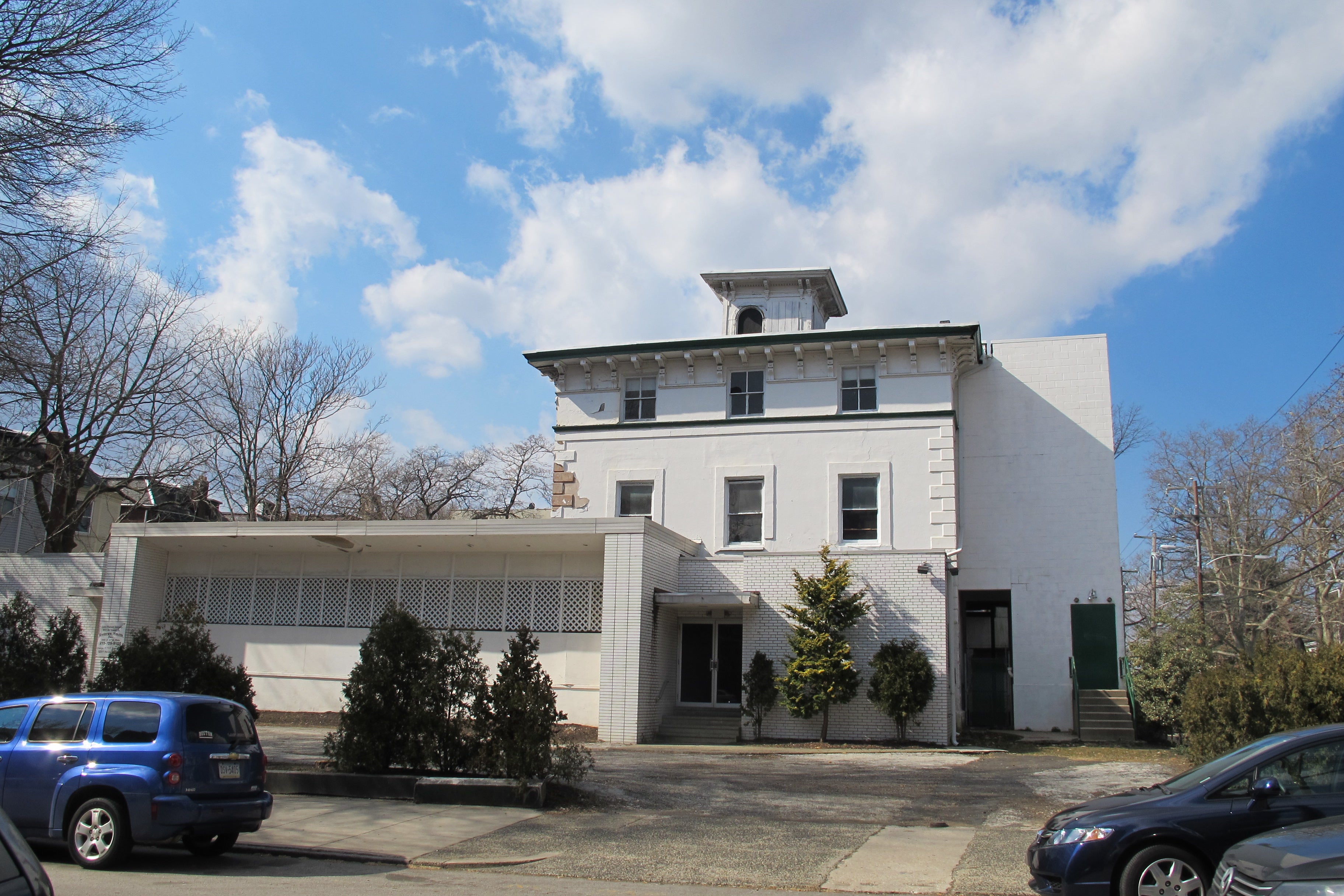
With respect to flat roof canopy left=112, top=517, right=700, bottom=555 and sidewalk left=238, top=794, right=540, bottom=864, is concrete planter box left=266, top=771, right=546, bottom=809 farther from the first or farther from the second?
flat roof canopy left=112, top=517, right=700, bottom=555

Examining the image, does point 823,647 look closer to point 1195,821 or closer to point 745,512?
point 745,512

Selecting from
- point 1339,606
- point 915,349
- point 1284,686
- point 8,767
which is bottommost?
point 8,767

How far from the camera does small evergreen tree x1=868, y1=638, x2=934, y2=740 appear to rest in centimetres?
2102

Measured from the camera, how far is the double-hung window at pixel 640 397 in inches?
1097

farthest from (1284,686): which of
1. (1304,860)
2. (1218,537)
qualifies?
(1218,537)

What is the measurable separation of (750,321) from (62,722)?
22942 mm

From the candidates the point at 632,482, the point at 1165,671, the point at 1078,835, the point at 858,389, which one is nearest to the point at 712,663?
the point at 632,482

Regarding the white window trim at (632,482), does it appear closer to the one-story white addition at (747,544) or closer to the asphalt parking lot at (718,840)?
the one-story white addition at (747,544)

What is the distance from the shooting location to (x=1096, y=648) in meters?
26.0

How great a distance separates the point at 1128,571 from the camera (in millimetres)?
39031

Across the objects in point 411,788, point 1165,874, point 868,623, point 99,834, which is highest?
point 868,623

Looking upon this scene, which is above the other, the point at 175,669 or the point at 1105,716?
the point at 175,669

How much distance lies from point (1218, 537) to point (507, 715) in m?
38.9

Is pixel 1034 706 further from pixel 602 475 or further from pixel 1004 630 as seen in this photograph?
pixel 602 475
